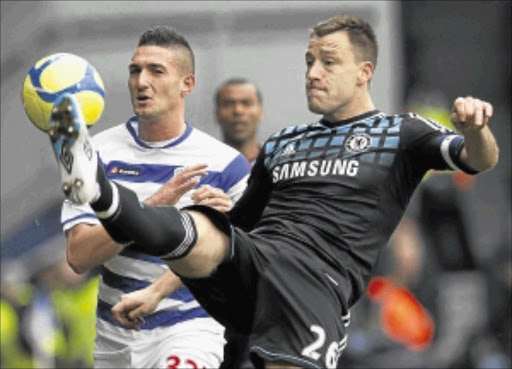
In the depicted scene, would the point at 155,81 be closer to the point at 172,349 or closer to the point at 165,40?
the point at 165,40

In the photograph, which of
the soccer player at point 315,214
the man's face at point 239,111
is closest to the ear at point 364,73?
the soccer player at point 315,214

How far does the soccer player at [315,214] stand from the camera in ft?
17.9

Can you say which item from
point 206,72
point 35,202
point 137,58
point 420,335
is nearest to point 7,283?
point 35,202

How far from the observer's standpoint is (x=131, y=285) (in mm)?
6672

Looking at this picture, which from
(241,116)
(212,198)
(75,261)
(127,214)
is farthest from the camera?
(241,116)

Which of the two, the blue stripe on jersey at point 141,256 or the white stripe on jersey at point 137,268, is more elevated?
the blue stripe on jersey at point 141,256

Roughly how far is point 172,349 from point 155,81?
130 centimetres

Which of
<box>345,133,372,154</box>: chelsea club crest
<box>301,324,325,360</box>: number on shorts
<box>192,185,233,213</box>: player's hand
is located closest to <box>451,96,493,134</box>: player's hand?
<box>345,133,372,154</box>: chelsea club crest


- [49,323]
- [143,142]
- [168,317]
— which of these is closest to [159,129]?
[143,142]

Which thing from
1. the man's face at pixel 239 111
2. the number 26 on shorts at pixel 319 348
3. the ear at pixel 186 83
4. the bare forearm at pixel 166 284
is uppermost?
the ear at pixel 186 83

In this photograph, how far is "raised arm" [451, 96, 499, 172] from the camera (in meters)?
5.46

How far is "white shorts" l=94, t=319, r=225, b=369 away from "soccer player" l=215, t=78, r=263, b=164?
2.02 m

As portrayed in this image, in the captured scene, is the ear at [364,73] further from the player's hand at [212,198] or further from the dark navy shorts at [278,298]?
the dark navy shorts at [278,298]

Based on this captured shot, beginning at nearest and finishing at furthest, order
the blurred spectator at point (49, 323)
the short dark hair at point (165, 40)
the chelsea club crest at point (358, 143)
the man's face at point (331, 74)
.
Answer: the chelsea club crest at point (358, 143), the man's face at point (331, 74), the short dark hair at point (165, 40), the blurred spectator at point (49, 323)
